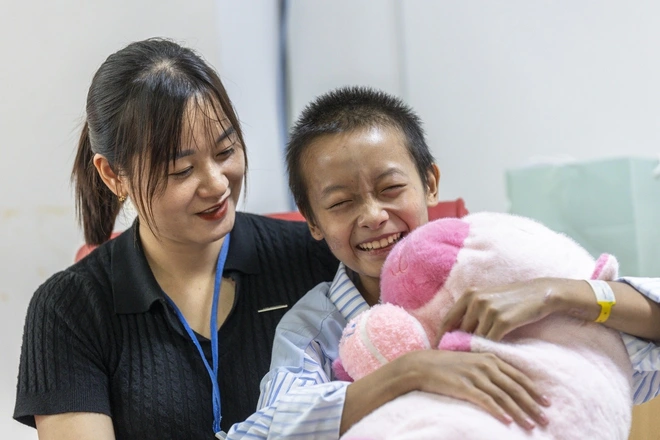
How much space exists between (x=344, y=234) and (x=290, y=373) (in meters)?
0.25

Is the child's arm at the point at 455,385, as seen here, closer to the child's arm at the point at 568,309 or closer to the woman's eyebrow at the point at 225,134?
the child's arm at the point at 568,309

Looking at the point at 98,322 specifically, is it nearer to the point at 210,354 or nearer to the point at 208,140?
the point at 210,354

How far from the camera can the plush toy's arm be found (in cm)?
90

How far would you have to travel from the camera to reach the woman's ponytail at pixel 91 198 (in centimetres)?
138

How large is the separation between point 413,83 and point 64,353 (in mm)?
1421

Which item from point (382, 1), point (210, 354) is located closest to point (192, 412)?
point (210, 354)

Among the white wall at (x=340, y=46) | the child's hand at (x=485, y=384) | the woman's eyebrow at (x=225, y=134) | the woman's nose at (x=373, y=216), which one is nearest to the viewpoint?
the child's hand at (x=485, y=384)

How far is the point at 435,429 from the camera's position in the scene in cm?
73

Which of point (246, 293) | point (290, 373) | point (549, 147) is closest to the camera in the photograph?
point (290, 373)

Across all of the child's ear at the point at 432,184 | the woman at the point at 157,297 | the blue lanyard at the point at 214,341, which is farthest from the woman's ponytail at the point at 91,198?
the child's ear at the point at 432,184

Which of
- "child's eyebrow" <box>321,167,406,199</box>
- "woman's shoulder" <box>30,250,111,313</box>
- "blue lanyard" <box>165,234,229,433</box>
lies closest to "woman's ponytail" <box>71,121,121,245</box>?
"woman's shoulder" <box>30,250,111,313</box>

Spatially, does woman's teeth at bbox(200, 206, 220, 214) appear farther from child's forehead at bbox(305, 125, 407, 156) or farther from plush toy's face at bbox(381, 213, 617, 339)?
plush toy's face at bbox(381, 213, 617, 339)

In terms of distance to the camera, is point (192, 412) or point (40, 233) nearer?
point (192, 412)

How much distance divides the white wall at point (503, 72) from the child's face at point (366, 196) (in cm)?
100
